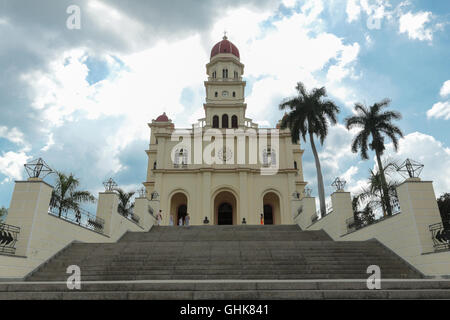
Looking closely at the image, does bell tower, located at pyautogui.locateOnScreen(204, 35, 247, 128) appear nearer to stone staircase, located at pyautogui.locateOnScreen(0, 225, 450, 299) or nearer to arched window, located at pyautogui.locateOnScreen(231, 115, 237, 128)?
arched window, located at pyautogui.locateOnScreen(231, 115, 237, 128)

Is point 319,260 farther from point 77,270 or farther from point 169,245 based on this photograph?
point 77,270

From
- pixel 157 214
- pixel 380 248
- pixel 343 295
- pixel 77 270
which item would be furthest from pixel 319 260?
pixel 157 214

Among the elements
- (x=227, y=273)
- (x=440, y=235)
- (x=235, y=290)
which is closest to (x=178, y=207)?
(x=227, y=273)

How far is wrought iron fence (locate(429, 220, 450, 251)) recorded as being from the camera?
24.5 feet

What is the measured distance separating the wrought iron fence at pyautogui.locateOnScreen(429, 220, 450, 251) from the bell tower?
25.1m

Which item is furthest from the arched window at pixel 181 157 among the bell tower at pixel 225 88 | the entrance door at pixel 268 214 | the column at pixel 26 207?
the column at pixel 26 207

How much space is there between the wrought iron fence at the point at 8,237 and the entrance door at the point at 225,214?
24.2 meters

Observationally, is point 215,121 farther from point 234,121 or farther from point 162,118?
point 162,118

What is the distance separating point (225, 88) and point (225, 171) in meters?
12.1

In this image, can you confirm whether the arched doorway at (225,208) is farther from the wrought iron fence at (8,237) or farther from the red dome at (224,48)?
the wrought iron fence at (8,237)

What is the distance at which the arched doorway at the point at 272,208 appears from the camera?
1166 inches

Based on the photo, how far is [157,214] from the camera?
21.9 m

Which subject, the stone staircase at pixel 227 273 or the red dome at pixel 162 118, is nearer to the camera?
the stone staircase at pixel 227 273

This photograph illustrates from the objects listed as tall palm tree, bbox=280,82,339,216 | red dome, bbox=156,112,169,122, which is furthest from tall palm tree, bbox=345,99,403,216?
red dome, bbox=156,112,169,122
